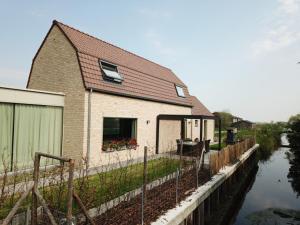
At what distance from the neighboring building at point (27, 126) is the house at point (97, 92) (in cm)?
64

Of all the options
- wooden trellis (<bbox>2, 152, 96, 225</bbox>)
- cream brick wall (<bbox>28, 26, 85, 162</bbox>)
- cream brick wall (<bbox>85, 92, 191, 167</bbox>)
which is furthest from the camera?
cream brick wall (<bbox>85, 92, 191, 167</bbox>)

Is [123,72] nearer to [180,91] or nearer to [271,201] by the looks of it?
[180,91]

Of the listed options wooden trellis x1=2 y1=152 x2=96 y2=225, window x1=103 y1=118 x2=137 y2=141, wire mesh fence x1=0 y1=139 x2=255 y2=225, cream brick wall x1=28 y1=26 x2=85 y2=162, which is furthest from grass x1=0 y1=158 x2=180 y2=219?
window x1=103 y1=118 x2=137 y2=141

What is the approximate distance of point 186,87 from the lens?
25.9 metres

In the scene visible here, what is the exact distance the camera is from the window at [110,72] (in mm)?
14459

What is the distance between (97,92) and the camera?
13.2m

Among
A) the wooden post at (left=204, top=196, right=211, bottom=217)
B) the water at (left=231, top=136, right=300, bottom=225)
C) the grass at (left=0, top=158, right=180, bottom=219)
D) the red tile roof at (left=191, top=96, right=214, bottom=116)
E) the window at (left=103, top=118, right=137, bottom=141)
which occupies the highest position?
the red tile roof at (left=191, top=96, right=214, bottom=116)

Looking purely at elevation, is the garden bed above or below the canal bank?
above

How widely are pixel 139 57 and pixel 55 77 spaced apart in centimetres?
888

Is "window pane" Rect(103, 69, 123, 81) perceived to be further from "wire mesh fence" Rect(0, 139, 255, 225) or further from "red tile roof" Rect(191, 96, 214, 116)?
"red tile roof" Rect(191, 96, 214, 116)

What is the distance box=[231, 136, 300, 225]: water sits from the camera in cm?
1253

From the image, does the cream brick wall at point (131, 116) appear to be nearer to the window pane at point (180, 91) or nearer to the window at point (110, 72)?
the window at point (110, 72)

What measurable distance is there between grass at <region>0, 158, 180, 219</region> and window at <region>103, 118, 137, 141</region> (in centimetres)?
285

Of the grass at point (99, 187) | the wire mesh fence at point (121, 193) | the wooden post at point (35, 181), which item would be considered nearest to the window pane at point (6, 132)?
the wire mesh fence at point (121, 193)
